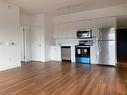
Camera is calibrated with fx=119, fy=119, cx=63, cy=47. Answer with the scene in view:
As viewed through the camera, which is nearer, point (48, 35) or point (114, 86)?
point (114, 86)

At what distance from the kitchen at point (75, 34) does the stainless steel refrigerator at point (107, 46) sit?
0.55 feet

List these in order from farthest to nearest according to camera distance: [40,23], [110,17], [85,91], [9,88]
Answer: [40,23] → [110,17] → [9,88] → [85,91]

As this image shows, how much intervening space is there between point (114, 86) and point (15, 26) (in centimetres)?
465

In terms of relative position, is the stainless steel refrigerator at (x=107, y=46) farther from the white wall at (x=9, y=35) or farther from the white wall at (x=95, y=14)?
the white wall at (x=9, y=35)

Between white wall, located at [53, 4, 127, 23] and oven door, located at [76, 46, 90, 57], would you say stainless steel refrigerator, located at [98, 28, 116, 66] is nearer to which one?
oven door, located at [76, 46, 90, 57]

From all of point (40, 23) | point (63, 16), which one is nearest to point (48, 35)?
point (40, 23)

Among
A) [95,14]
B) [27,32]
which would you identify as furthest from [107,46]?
[27,32]

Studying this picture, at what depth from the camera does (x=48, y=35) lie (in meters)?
7.19

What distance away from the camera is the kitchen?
5.88m

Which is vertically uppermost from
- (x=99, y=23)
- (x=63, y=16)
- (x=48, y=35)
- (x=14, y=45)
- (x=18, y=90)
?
(x=63, y=16)

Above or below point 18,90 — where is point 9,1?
above

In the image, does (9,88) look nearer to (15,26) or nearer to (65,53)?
(15,26)

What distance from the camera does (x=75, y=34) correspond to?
21.9 feet

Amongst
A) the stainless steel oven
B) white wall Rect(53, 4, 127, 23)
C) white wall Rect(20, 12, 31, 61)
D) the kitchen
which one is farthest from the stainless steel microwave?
white wall Rect(20, 12, 31, 61)
